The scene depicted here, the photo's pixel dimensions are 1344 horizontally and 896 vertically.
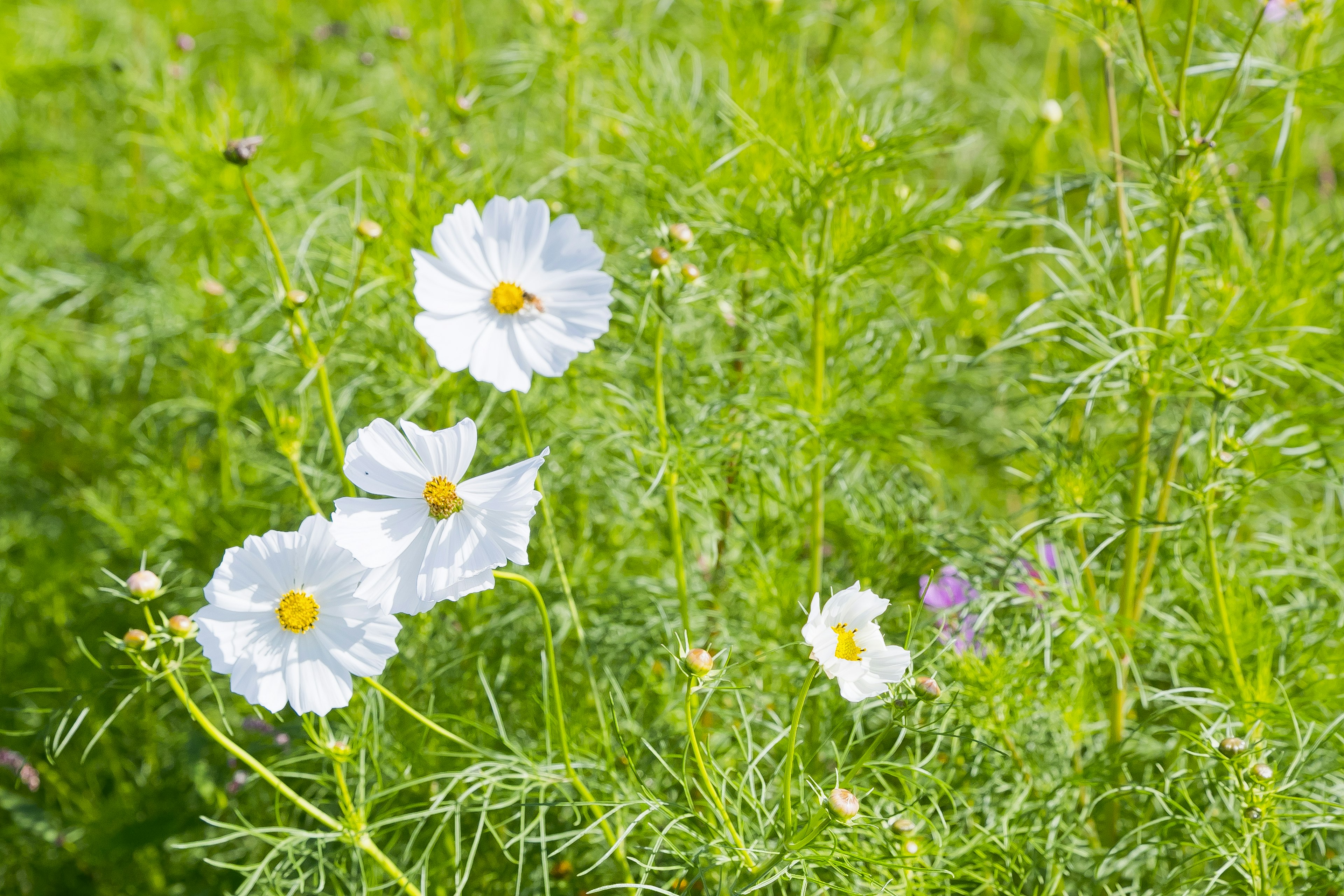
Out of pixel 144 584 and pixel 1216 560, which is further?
pixel 1216 560

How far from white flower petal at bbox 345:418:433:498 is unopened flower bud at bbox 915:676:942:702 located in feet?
1.22

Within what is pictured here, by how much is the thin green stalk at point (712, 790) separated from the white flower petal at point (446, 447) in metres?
0.22

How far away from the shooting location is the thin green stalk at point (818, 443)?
3.29 ft

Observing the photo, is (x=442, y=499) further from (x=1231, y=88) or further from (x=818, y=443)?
(x=1231, y=88)

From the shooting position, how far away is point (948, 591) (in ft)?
3.84

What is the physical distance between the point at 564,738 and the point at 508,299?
1.16 ft

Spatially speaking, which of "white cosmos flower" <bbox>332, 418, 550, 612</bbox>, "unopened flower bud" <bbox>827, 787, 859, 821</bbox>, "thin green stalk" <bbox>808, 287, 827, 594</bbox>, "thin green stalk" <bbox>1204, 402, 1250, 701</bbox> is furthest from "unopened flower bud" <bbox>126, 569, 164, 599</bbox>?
"thin green stalk" <bbox>1204, 402, 1250, 701</bbox>

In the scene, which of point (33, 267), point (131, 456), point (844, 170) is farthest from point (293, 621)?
point (33, 267)

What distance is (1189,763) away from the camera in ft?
3.36

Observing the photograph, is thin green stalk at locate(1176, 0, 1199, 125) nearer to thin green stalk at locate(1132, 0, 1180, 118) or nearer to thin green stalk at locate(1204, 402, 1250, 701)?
thin green stalk at locate(1132, 0, 1180, 118)

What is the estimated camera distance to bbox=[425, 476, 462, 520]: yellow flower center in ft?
2.30

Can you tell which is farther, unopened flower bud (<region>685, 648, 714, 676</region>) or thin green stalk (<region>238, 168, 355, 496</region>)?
thin green stalk (<region>238, 168, 355, 496</region>)

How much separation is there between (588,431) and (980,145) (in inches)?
41.8

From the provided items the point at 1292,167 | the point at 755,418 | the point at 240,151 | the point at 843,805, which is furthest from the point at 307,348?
the point at 1292,167
